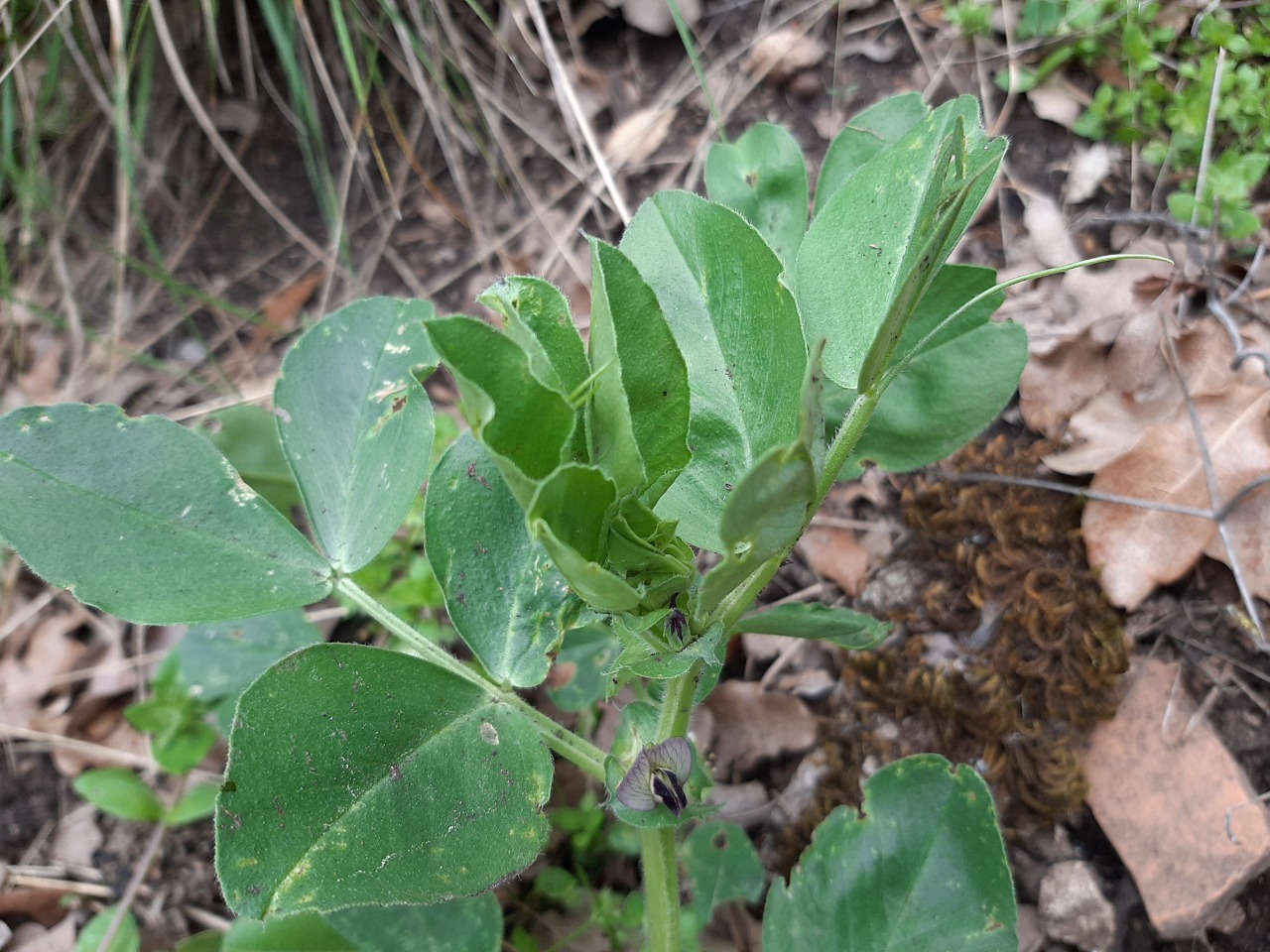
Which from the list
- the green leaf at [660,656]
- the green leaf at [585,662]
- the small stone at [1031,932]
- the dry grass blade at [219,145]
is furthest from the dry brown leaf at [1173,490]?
the dry grass blade at [219,145]

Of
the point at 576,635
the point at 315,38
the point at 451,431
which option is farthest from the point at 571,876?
the point at 315,38

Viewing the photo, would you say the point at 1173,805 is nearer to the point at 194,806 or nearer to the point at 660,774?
the point at 660,774

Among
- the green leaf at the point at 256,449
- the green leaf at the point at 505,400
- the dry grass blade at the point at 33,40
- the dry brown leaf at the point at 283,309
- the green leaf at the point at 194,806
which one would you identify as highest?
the dry grass blade at the point at 33,40

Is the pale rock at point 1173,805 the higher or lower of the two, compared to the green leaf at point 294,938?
lower

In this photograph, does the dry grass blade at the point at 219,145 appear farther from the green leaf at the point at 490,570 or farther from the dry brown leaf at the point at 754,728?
the green leaf at the point at 490,570

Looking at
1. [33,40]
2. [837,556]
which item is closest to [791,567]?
[837,556]

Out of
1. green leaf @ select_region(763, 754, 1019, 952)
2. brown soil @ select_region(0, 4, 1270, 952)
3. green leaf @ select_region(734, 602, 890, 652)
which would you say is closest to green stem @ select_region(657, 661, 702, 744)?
green leaf @ select_region(734, 602, 890, 652)

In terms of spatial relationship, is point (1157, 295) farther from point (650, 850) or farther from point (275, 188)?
point (275, 188)
